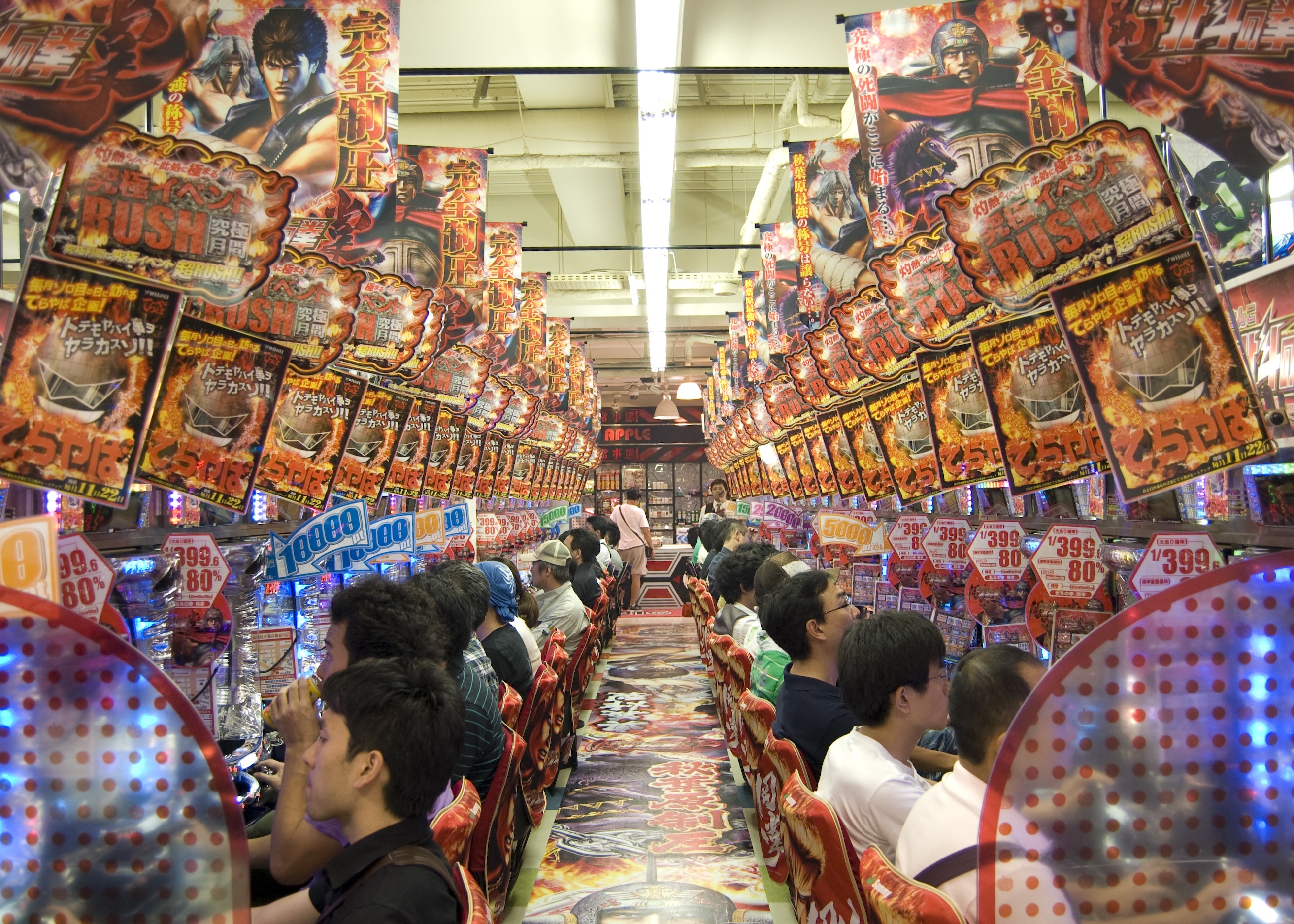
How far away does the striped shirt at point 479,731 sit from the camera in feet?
9.73

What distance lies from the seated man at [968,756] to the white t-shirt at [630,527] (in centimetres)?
1216

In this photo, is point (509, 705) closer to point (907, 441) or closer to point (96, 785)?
point (907, 441)

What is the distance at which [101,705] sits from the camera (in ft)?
2.81

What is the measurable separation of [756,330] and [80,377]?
25.5 ft

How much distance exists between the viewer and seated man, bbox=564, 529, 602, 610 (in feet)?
27.5

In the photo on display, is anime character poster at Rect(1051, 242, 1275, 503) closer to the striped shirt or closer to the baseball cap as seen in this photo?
the striped shirt

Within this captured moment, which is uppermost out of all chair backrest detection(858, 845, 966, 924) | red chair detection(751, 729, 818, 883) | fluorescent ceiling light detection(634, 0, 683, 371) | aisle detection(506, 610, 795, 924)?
fluorescent ceiling light detection(634, 0, 683, 371)

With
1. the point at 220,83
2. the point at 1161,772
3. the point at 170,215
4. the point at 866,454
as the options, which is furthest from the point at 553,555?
the point at 1161,772

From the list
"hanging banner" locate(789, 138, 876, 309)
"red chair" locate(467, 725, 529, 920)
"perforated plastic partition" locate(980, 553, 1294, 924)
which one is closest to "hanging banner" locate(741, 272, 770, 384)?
"hanging banner" locate(789, 138, 876, 309)

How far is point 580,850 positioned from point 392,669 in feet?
9.77

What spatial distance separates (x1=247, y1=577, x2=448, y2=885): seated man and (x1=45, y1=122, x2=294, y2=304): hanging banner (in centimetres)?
106

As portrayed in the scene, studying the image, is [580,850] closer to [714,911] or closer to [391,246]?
[714,911]

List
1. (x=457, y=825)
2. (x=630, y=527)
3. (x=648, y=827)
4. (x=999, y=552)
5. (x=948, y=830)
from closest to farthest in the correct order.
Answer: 1. (x=948, y=830)
2. (x=457, y=825)
3. (x=999, y=552)
4. (x=648, y=827)
5. (x=630, y=527)

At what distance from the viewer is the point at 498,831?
2930mm
